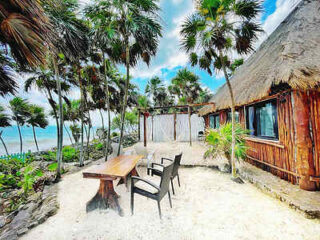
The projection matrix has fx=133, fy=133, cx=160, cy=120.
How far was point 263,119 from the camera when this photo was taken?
Answer: 14.4 ft

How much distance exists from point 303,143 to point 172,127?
938cm

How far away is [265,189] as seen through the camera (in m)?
2.86

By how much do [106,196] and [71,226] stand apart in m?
0.60

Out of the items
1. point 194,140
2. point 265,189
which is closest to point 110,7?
point 265,189

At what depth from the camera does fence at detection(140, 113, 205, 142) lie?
11758mm

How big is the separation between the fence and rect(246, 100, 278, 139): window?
6724 millimetres

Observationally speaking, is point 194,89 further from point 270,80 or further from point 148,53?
point 270,80

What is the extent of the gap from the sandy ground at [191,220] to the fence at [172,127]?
8.73m

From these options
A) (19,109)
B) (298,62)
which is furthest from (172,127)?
(19,109)

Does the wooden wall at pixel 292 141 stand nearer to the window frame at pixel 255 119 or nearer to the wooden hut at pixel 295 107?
the wooden hut at pixel 295 107

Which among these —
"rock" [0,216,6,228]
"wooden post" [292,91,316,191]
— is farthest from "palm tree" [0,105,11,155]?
"wooden post" [292,91,316,191]

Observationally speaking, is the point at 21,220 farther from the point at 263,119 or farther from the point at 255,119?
the point at 255,119

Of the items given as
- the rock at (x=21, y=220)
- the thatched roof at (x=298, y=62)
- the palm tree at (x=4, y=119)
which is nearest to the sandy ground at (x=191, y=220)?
the rock at (x=21, y=220)

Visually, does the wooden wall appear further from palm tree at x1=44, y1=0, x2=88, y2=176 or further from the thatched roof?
palm tree at x1=44, y1=0, x2=88, y2=176
